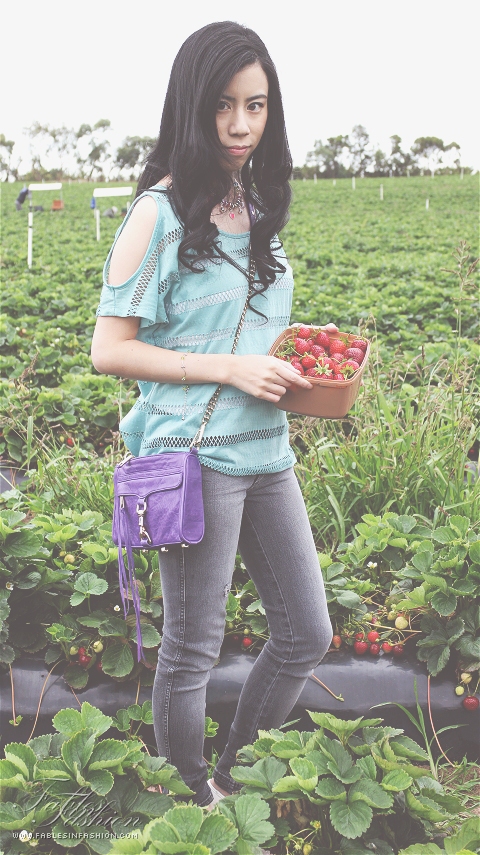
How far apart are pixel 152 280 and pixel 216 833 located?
1109mm

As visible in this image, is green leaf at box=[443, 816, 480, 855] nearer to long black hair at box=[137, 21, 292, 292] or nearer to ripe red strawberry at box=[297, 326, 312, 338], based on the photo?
ripe red strawberry at box=[297, 326, 312, 338]

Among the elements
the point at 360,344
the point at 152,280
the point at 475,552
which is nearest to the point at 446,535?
the point at 475,552

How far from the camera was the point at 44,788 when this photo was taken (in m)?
1.71

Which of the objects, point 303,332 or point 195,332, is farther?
point 303,332

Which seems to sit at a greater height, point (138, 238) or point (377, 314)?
point (138, 238)

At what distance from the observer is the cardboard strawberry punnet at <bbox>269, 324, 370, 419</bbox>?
1844 millimetres

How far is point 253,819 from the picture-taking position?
160 centimetres

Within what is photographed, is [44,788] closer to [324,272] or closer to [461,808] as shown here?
[461,808]

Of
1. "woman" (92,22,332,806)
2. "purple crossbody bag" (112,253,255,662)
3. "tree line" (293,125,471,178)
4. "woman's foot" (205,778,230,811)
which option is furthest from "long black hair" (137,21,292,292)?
"tree line" (293,125,471,178)

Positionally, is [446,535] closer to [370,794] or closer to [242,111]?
[370,794]

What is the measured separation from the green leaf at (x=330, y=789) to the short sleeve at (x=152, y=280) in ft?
3.43

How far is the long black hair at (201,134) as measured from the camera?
5.64 feet

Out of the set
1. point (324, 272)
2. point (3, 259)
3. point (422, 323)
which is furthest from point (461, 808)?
point (3, 259)

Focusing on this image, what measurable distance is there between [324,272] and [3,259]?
501 centimetres
